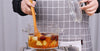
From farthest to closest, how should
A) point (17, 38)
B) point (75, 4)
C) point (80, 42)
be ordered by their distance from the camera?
point (17, 38)
point (80, 42)
point (75, 4)

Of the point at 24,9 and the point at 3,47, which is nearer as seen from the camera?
the point at 24,9

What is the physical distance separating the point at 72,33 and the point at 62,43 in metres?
0.05

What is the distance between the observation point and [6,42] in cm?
80

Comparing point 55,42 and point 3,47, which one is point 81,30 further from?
point 3,47

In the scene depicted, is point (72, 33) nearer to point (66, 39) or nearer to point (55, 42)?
point (66, 39)

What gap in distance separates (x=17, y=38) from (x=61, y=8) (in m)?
0.37

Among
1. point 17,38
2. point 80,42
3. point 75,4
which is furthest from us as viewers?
point 17,38

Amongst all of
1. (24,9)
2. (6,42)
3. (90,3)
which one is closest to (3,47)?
(6,42)

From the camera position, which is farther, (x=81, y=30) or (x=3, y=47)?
(x=3, y=47)

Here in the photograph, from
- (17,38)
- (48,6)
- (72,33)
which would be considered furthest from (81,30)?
(17,38)

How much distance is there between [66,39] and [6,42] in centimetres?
42

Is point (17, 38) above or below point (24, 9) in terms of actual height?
below

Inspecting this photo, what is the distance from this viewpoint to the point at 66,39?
491 millimetres

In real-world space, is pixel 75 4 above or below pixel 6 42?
above
